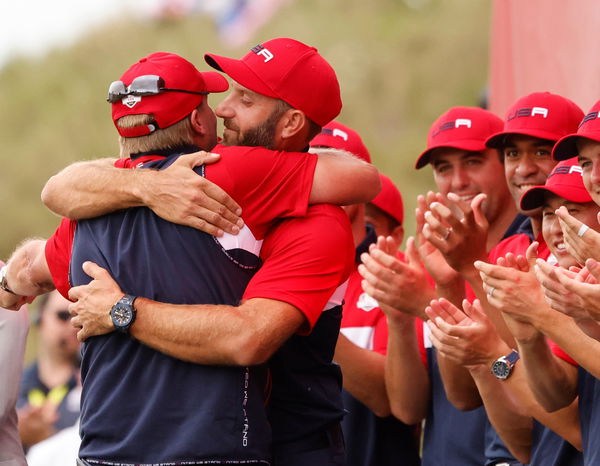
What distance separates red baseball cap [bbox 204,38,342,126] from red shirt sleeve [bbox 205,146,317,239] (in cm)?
26

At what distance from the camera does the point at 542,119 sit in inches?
172

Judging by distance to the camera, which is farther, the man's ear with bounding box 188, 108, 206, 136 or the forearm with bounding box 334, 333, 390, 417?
the forearm with bounding box 334, 333, 390, 417

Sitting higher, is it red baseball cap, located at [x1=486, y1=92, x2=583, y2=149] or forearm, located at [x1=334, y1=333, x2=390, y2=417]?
red baseball cap, located at [x1=486, y1=92, x2=583, y2=149]

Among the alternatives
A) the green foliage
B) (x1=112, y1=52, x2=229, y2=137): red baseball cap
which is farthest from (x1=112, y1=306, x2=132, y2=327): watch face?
the green foliage

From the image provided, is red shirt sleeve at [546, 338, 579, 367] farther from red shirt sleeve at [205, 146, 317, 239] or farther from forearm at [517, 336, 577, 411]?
red shirt sleeve at [205, 146, 317, 239]

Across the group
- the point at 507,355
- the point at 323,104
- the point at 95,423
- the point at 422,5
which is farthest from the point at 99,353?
the point at 422,5

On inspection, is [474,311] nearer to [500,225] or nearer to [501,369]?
[501,369]

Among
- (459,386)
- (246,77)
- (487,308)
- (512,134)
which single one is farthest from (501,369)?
(246,77)

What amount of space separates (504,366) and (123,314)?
4.29 ft

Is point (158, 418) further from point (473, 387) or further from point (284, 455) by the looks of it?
point (473, 387)

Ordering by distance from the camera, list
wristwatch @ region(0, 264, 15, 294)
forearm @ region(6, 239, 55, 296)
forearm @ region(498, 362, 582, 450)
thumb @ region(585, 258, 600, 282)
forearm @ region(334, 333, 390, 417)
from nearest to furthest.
Answer: thumb @ region(585, 258, 600, 282) → forearm @ region(498, 362, 582, 450) → forearm @ region(6, 239, 55, 296) → wristwatch @ region(0, 264, 15, 294) → forearm @ region(334, 333, 390, 417)

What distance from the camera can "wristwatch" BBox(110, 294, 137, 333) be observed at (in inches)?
125

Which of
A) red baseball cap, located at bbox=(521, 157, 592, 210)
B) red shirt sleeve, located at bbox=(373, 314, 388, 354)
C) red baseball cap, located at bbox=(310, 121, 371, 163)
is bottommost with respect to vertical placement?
red shirt sleeve, located at bbox=(373, 314, 388, 354)

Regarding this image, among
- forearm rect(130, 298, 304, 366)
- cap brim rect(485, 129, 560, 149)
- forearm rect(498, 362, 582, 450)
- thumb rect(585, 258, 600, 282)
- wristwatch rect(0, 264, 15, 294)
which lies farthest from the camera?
cap brim rect(485, 129, 560, 149)
